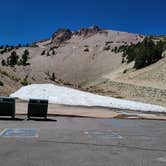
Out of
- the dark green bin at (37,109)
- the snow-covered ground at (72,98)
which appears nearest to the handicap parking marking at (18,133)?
the dark green bin at (37,109)

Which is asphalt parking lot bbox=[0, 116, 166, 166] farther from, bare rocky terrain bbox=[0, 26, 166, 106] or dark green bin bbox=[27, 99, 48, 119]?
bare rocky terrain bbox=[0, 26, 166, 106]

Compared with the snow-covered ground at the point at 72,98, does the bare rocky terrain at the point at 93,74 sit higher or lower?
higher

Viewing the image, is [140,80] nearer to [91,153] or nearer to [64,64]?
[64,64]

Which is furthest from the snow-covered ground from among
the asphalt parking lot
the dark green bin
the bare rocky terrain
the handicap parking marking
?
the asphalt parking lot

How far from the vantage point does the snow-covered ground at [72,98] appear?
115 feet

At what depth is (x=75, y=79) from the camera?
11300 centimetres

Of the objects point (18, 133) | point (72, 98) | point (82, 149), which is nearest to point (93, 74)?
point (72, 98)

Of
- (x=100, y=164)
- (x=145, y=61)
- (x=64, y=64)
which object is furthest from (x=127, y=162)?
(x=64, y=64)

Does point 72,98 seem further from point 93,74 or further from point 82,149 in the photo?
point 93,74

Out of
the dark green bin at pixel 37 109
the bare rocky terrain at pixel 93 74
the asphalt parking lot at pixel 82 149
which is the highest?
the bare rocky terrain at pixel 93 74

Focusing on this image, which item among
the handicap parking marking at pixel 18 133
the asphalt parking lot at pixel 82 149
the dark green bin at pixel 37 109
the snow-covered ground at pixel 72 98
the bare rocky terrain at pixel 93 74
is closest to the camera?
the asphalt parking lot at pixel 82 149

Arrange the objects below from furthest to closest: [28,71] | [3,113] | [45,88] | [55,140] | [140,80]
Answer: [140,80]
[28,71]
[45,88]
[3,113]
[55,140]

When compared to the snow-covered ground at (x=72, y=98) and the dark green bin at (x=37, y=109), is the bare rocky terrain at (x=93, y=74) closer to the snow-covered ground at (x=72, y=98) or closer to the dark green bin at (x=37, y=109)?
the snow-covered ground at (x=72, y=98)

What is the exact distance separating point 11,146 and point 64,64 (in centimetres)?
12377
